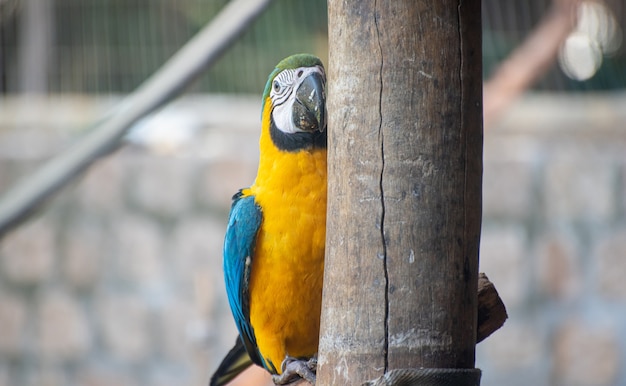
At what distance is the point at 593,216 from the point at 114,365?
2.28m

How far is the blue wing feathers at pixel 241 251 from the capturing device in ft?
6.33

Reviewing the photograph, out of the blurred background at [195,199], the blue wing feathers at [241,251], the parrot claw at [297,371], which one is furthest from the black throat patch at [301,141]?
the blurred background at [195,199]

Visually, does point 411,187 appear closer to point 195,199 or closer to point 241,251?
point 241,251

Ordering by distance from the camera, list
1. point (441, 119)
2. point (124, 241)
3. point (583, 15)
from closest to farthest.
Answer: point (441, 119) < point (583, 15) < point (124, 241)

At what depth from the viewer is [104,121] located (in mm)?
2131

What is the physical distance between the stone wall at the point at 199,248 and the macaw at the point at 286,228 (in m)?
1.89

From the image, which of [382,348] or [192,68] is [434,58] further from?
[192,68]

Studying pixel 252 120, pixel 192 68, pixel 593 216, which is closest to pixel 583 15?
pixel 593 216

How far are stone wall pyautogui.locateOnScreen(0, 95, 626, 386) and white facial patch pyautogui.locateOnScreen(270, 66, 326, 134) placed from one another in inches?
76.8

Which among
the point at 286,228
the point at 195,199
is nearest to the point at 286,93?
the point at 286,228

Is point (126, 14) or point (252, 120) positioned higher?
point (126, 14)

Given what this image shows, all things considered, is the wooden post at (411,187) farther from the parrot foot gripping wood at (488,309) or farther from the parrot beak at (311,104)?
the parrot beak at (311,104)

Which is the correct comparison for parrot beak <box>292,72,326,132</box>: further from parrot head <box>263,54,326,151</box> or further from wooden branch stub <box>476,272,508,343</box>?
wooden branch stub <box>476,272,508,343</box>

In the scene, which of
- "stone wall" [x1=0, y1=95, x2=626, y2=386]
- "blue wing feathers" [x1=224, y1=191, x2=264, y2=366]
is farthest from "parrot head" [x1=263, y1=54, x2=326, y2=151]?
"stone wall" [x1=0, y1=95, x2=626, y2=386]
